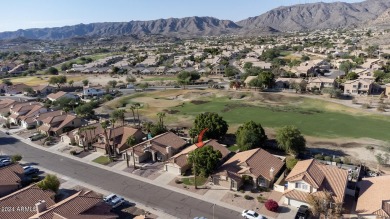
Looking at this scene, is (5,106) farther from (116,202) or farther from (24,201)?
(116,202)

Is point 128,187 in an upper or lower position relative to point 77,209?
lower

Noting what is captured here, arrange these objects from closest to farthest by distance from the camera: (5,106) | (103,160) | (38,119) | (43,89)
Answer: (103,160) → (38,119) → (5,106) → (43,89)

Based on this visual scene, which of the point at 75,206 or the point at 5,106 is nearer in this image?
the point at 75,206

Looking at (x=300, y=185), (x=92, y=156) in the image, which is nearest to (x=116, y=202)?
(x=92, y=156)

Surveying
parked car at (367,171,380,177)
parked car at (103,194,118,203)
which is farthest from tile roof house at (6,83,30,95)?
parked car at (367,171,380,177)

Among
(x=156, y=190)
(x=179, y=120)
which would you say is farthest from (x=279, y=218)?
(x=179, y=120)

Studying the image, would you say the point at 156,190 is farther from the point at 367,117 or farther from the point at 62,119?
the point at 367,117

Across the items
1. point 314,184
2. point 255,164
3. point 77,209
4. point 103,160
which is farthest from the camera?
point 103,160

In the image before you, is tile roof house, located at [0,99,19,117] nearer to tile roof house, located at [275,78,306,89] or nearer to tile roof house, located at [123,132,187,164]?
tile roof house, located at [123,132,187,164]
